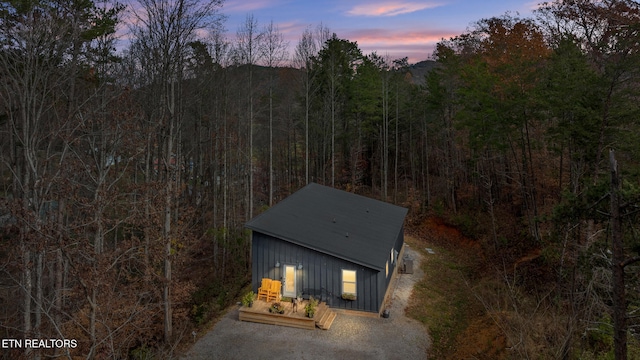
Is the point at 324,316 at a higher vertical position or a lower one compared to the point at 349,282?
lower

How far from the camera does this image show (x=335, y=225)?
56.6 feet

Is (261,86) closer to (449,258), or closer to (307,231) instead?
(307,231)

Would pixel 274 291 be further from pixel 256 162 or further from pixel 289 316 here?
pixel 256 162

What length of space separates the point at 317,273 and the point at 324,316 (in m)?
1.71

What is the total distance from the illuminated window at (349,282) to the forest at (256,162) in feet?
16.5

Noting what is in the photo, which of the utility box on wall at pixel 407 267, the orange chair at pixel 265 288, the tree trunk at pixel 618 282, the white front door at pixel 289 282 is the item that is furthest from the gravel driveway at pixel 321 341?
the tree trunk at pixel 618 282

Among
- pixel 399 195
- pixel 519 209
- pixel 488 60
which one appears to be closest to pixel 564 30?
pixel 488 60

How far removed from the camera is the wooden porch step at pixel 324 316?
44.3 ft

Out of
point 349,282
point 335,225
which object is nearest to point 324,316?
point 349,282

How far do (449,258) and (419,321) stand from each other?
10.2 m

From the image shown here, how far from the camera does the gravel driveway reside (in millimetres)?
11906

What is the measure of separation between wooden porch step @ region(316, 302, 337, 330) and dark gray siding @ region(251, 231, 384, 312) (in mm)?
448

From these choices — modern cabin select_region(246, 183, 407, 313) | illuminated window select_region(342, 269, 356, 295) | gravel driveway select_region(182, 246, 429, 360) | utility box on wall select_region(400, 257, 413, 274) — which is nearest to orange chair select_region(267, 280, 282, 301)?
modern cabin select_region(246, 183, 407, 313)

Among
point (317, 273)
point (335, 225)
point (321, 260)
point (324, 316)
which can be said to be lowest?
point (324, 316)
